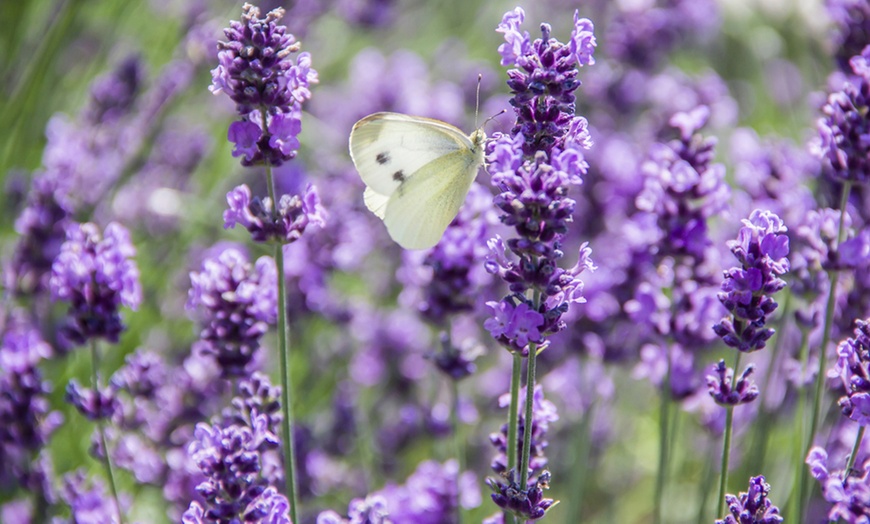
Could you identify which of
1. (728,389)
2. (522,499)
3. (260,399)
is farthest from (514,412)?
(260,399)

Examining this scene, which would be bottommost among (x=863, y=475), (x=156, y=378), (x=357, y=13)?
(x=863, y=475)

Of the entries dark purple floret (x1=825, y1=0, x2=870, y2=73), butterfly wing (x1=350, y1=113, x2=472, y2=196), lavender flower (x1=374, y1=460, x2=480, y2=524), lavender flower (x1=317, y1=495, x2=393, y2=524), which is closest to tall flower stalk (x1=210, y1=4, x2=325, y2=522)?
lavender flower (x1=317, y1=495, x2=393, y2=524)

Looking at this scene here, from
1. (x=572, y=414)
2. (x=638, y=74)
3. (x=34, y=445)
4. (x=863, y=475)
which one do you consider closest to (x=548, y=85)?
(x=863, y=475)

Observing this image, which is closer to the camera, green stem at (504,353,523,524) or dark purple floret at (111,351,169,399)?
→ green stem at (504,353,523,524)

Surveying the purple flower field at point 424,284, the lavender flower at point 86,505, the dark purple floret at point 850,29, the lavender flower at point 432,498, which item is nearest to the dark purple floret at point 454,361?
the purple flower field at point 424,284

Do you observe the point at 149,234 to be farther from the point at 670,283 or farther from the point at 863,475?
the point at 863,475

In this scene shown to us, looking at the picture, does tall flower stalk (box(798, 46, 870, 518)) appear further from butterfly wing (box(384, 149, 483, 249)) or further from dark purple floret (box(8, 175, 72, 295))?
dark purple floret (box(8, 175, 72, 295))
